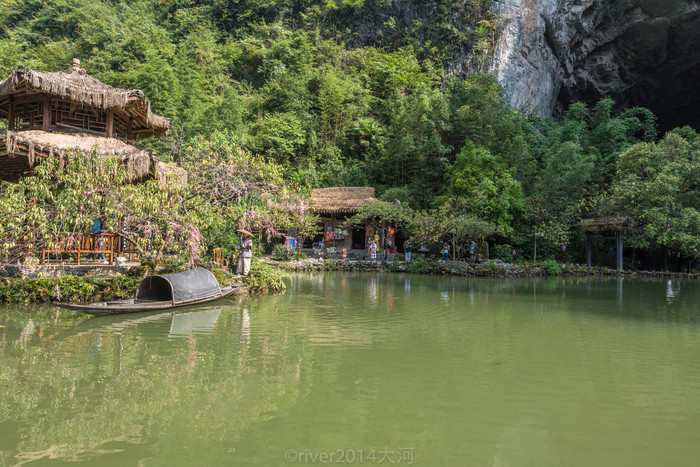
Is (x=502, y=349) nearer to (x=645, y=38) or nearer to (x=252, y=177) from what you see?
(x=252, y=177)

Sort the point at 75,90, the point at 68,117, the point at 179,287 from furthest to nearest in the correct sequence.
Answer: the point at 68,117
the point at 75,90
the point at 179,287

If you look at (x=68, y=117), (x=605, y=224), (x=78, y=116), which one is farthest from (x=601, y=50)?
(x=68, y=117)

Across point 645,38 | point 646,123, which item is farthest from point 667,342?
point 645,38

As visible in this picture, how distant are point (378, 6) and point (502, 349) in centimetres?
3953

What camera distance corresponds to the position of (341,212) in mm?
25516

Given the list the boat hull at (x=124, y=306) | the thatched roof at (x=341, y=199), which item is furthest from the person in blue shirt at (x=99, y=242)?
the thatched roof at (x=341, y=199)

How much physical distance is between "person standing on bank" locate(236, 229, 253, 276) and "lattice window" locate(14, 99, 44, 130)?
7062mm

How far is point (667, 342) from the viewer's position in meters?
6.98

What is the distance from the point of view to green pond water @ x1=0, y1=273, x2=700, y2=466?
3.36 meters

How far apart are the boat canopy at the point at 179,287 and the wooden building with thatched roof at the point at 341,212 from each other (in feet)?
50.2

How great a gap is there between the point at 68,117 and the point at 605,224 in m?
22.9

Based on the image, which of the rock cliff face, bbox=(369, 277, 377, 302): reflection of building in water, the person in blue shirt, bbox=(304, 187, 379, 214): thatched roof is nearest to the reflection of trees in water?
bbox=(369, 277, 377, 302): reflection of building in water

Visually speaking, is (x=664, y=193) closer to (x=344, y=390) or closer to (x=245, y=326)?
(x=245, y=326)

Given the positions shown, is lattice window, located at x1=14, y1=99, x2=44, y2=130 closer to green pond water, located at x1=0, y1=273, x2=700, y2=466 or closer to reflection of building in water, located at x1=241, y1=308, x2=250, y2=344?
green pond water, located at x1=0, y1=273, x2=700, y2=466
